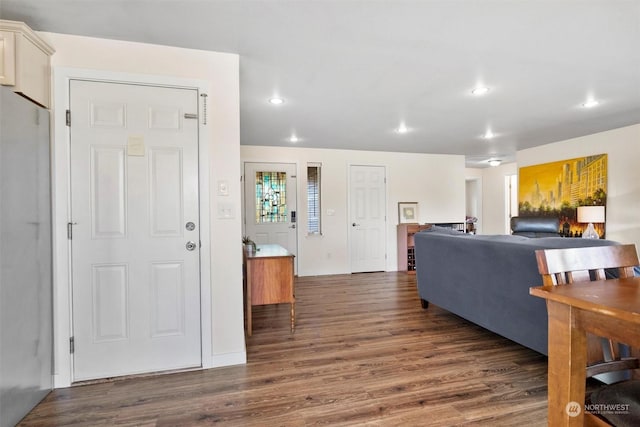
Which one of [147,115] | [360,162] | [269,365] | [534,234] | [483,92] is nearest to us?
[147,115]

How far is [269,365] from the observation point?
2.39 meters

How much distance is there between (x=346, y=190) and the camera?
6.01 meters

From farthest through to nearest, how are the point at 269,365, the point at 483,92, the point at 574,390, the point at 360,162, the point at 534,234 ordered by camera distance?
the point at 360,162 < the point at 534,234 < the point at 483,92 < the point at 269,365 < the point at 574,390

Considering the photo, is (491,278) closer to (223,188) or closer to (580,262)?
(580,262)

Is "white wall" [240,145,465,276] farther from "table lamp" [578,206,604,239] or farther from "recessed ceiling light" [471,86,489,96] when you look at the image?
"recessed ceiling light" [471,86,489,96]

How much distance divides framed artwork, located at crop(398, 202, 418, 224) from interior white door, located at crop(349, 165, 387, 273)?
34 centimetres

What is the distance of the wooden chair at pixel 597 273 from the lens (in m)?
1.06

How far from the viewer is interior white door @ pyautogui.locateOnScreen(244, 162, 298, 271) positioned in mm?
5566

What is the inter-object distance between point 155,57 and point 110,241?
1.35m

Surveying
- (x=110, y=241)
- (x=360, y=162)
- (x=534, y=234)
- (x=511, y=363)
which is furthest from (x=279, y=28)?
(x=534, y=234)

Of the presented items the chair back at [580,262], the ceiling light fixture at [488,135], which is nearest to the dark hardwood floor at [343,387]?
the chair back at [580,262]

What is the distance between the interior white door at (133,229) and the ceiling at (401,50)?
470 mm

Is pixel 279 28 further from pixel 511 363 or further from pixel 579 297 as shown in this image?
pixel 511 363

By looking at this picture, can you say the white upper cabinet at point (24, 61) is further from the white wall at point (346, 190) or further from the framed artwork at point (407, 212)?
the framed artwork at point (407, 212)
